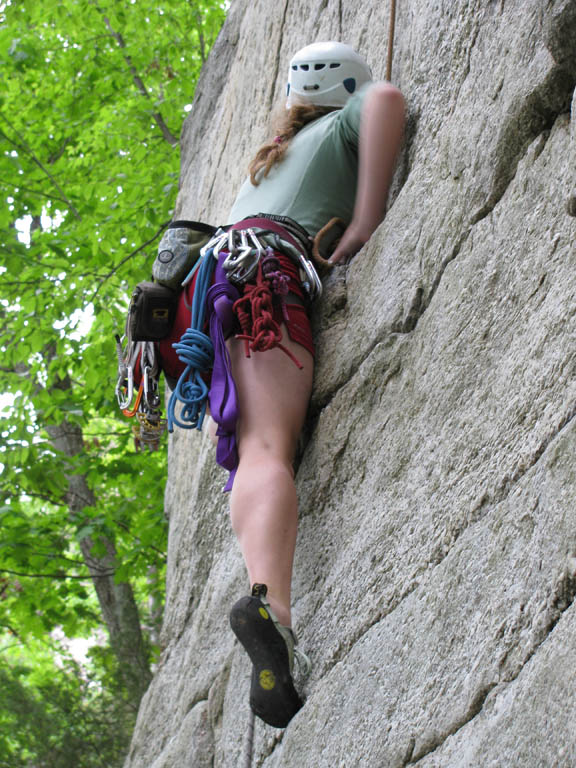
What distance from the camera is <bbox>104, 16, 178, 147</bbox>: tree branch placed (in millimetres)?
9375

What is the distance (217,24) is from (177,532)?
6.44m

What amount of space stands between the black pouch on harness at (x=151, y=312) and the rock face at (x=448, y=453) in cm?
52

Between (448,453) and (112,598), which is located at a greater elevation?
(112,598)

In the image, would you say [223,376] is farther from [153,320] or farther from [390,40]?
[390,40]

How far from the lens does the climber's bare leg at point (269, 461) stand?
106 inches

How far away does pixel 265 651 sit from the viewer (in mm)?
2518

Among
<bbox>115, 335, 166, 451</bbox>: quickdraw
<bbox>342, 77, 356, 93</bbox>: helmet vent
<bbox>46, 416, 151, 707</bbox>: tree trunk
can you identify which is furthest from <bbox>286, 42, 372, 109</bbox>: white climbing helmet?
<bbox>46, 416, 151, 707</bbox>: tree trunk

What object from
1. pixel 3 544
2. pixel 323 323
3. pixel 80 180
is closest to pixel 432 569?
pixel 323 323

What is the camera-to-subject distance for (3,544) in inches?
287

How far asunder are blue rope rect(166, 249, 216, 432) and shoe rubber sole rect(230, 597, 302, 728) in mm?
742

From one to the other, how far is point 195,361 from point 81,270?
4.92 meters

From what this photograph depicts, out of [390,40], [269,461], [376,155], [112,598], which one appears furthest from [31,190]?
[269,461]

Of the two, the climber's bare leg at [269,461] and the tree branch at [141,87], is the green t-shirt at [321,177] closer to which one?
the climber's bare leg at [269,461]

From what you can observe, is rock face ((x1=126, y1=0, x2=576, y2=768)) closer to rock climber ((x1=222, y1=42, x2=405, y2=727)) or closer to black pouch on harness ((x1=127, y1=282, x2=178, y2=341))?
rock climber ((x1=222, y1=42, x2=405, y2=727))
